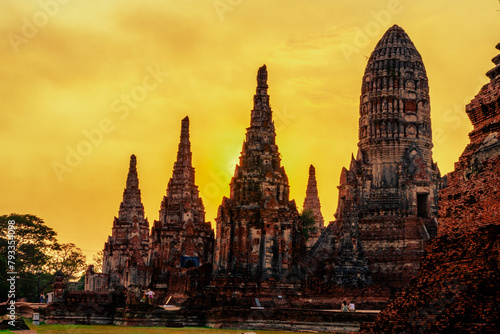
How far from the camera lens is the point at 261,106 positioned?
45906 mm

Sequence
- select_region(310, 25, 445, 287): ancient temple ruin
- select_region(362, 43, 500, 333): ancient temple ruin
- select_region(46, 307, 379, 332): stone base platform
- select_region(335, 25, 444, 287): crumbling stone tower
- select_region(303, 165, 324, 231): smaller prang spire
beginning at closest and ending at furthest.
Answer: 1. select_region(362, 43, 500, 333): ancient temple ruin
2. select_region(46, 307, 379, 332): stone base platform
3. select_region(310, 25, 445, 287): ancient temple ruin
4. select_region(335, 25, 444, 287): crumbling stone tower
5. select_region(303, 165, 324, 231): smaller prang spire

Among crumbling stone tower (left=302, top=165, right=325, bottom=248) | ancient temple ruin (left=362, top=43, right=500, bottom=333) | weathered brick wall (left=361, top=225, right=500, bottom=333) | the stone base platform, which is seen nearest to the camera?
weathered brick wall (left=361, top=225, right=500, bottom=333)

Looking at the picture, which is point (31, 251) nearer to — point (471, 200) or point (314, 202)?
point (314, 202)

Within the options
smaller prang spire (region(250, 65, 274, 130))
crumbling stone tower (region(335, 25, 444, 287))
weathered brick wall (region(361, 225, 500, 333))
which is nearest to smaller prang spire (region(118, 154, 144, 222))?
crumbling stone tower (region(335, 25, 444, 287))

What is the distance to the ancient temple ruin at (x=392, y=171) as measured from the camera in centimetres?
4678

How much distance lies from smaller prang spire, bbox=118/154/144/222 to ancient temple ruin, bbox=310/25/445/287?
1158 inches

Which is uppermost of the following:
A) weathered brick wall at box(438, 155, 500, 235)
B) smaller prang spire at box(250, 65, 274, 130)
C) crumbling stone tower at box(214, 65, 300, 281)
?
smaller prang spire at box(250, 65, 274, 130)

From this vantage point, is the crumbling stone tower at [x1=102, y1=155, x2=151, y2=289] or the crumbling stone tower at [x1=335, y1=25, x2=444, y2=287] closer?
the crumbling stone tower at [x1=335, y1=25, x2=444, y2=287]

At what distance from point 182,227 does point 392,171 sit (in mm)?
18319

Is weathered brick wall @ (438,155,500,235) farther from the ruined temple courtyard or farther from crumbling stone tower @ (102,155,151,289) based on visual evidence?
crumbling stone tower @ (102,155,151,289)

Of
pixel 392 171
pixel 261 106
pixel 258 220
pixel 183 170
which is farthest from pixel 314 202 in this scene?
pixel 258 220

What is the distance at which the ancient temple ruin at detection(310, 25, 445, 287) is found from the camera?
A: 153ft

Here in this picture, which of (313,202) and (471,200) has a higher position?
(313,202)

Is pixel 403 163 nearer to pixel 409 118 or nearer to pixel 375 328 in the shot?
pixel 409 118
